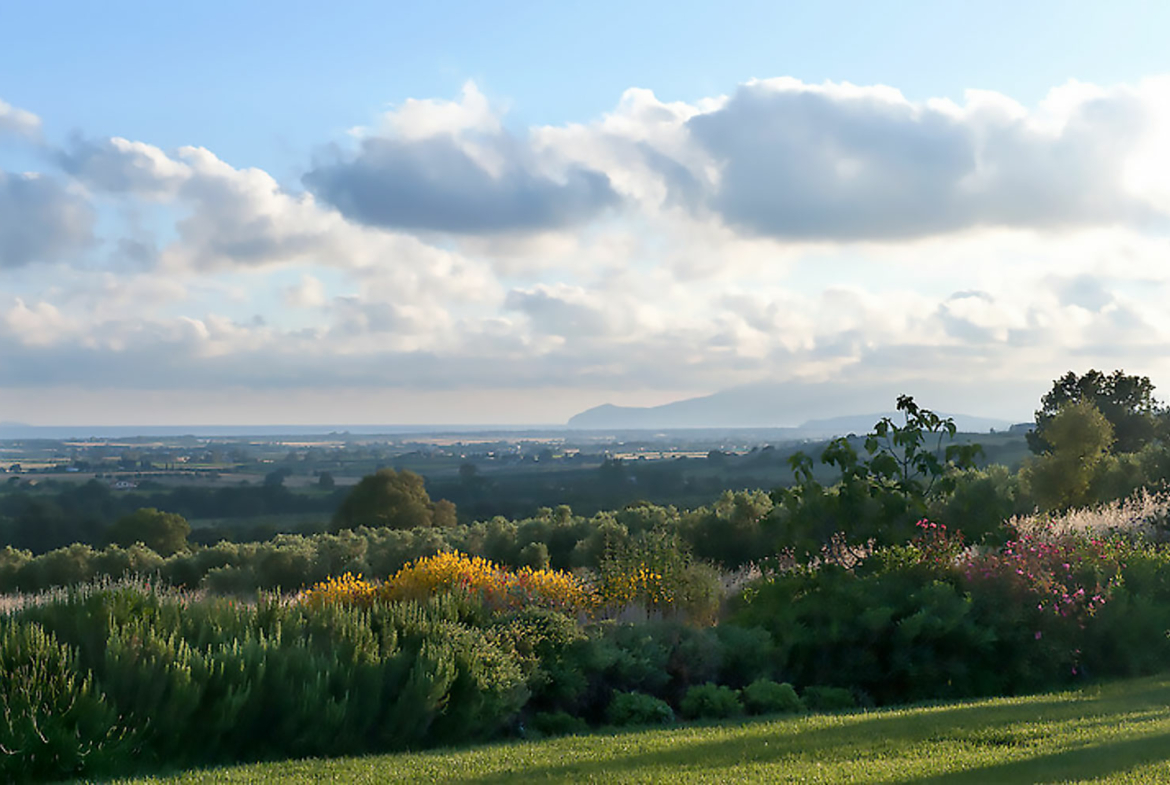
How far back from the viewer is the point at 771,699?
29.1 feet

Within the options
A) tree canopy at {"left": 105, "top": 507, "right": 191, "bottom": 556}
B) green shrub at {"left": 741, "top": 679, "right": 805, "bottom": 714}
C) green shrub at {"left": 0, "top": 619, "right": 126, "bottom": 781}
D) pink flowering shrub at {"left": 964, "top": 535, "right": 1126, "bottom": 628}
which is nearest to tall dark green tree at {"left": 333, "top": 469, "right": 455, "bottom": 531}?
tree canopy at {"left": 105, "top": 507, "right": 191, "bottom": 556}

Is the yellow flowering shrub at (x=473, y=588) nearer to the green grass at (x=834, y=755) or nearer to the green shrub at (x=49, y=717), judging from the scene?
the green grass at (x=834, y=755)

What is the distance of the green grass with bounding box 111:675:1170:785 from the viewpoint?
607 cm

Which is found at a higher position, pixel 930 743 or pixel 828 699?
pixel 930 743

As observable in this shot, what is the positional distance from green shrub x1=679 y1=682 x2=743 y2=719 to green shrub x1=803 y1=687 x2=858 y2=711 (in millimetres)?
831

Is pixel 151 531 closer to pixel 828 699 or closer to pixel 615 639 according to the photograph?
pixel 615 639

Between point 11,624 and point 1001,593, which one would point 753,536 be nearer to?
point 1001,593

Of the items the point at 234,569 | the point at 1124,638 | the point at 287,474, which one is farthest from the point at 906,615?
the point at 287,474

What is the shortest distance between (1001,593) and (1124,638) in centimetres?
134

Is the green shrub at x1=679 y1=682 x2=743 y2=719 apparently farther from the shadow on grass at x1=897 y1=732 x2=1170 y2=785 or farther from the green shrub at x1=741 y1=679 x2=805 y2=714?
the shadow on grass at x1=897 y1=732 x2=1170 y2=785

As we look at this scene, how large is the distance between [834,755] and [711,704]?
7.47 ft

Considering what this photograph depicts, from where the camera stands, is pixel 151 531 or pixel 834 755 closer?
pixel 834 755

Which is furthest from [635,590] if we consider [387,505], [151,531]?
[151,531]

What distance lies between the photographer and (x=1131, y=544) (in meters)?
14.4
